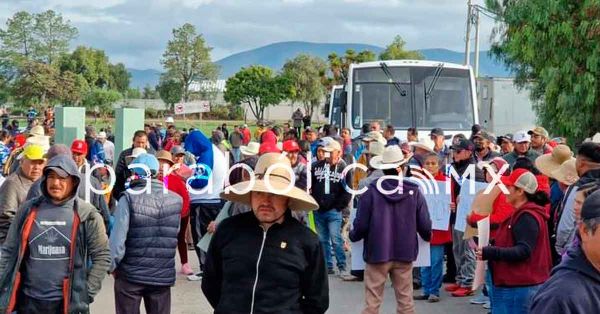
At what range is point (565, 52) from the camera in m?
19.6

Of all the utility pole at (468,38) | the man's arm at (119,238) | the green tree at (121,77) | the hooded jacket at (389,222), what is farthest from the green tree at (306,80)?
the man's arm at (119,238)

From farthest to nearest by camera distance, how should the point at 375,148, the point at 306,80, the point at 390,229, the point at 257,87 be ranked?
the point at 306,80 → the point at 257,87 → the point at 375,148 → the point at 390,229

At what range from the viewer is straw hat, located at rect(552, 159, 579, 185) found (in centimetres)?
635

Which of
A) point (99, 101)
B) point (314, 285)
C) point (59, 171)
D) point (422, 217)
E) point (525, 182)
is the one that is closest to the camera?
point (314, 285)

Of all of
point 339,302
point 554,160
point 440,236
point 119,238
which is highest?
point 554,160

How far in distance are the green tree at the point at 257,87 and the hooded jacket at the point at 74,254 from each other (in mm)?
79798

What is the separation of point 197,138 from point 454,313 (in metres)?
4.01

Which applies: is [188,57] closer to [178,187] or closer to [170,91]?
[170,91]

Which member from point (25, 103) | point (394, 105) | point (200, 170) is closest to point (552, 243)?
point (200, 170)

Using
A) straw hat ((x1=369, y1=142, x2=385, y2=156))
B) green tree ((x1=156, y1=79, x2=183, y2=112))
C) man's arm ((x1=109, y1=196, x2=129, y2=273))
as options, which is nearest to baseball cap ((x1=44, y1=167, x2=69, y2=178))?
man's arm ((x1=109, y1=196, x2=129, y2=273))

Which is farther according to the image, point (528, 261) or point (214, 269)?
point (528, 261)

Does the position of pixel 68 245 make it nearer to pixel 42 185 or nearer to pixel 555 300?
pixel 42 185

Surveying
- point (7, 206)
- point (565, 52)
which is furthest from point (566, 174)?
point (565, 52)

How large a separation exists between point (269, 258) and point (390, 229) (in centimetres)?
292
